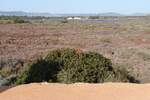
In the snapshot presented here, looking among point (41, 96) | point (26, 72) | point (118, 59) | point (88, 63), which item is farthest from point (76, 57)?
point (118, 59)

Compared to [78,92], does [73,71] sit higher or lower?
lower

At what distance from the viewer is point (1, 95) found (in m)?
13.0

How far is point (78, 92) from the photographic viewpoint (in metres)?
13.4

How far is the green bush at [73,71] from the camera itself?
17.2 m

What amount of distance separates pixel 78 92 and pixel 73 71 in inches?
152

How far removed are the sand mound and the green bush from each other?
2817 millimetres

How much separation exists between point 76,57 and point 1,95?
239 inches

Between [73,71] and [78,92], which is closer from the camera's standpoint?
[78,92]

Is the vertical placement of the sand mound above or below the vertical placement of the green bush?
above

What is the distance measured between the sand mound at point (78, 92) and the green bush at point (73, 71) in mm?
2817

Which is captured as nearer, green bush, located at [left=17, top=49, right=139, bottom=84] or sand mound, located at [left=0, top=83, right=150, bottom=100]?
sand mound, located at [left=0, top=83, right=150, bottom=100]

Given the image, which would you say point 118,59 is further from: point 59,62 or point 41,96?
point 41,96

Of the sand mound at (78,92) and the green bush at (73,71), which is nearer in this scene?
the sand mound at (78,92)

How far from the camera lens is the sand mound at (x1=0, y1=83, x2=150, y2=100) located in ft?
41.8
